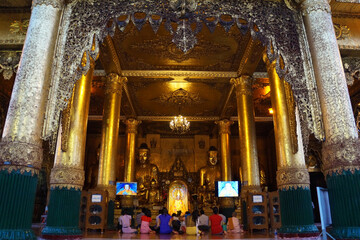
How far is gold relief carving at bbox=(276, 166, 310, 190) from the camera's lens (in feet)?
21.9

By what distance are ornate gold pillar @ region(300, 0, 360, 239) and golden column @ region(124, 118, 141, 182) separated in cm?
1138

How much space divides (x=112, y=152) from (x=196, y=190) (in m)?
10.1

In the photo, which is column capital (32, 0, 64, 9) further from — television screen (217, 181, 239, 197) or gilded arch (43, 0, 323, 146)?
television screen (217, 181, 239, 197)

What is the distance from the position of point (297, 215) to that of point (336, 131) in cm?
228

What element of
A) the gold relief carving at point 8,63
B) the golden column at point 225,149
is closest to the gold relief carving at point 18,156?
the gold relief carving at point 8,63

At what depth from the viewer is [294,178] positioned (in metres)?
6.75

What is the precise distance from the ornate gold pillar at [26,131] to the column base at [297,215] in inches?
207

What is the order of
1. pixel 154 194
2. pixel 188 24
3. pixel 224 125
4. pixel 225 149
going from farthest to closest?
1. pixel 154 194
2. pixel 224 125
3. pixel 225 149
4. pixel 188 24

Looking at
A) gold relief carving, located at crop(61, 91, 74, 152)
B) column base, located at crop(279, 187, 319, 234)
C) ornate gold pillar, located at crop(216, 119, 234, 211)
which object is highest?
ornate gold pillar, located at crop(216, 119, 234, 211)

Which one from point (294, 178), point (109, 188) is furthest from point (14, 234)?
point (294, 178)

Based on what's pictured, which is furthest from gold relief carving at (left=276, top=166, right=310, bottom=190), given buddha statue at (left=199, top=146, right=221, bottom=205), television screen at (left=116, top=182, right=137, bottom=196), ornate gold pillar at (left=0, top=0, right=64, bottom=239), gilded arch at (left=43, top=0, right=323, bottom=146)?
buddha statue at (left=199, top=146, right=221, bottom=205)

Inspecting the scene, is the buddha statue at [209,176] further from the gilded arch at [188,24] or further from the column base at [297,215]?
the gilded arch at [188,24]

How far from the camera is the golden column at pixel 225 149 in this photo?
15942mm

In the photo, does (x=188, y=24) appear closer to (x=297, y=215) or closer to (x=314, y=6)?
(x=314, y=6)
